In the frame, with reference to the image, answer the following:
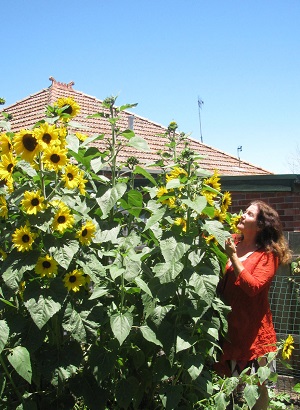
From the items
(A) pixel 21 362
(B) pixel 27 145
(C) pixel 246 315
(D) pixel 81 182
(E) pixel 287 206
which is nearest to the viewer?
(A) pixel 21 362

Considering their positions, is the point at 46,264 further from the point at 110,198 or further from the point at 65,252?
the point at 110,198

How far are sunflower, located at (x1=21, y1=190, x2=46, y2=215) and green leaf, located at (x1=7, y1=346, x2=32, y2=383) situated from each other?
57 cm

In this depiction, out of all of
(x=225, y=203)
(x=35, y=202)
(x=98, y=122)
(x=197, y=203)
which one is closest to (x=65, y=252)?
(x=35, y=202)

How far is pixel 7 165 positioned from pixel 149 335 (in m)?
0.96

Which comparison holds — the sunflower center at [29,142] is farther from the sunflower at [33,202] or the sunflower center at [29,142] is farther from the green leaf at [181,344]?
the green leaf at [181,344]

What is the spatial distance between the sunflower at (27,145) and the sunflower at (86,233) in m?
0.37

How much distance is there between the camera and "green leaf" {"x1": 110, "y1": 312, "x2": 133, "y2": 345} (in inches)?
89.1

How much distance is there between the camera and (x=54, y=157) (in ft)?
7.71

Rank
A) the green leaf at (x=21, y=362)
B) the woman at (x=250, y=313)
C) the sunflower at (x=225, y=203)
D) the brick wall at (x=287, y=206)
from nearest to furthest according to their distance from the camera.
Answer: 1. the green leaf at (x=21, y=362)
2. the sunflower at (x=225, y=203)
3. the woman at (x=250, y=313)
4. the brick wall at (x=287, y=206)

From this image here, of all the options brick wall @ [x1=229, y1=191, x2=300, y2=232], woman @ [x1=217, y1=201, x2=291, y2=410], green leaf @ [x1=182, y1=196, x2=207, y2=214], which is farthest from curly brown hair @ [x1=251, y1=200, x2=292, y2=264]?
brick wall @ [x1=229, y1=191, x2=300, y2=232]

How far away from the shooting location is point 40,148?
7.61 ft

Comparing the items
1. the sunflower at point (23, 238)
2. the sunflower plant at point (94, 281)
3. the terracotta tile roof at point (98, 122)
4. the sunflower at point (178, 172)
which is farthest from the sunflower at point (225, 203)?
the terracotta tile roof at point (98, 122)

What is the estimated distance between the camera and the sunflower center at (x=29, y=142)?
2.32 metres

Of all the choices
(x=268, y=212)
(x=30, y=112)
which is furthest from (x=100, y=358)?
(x=30, y=112)
